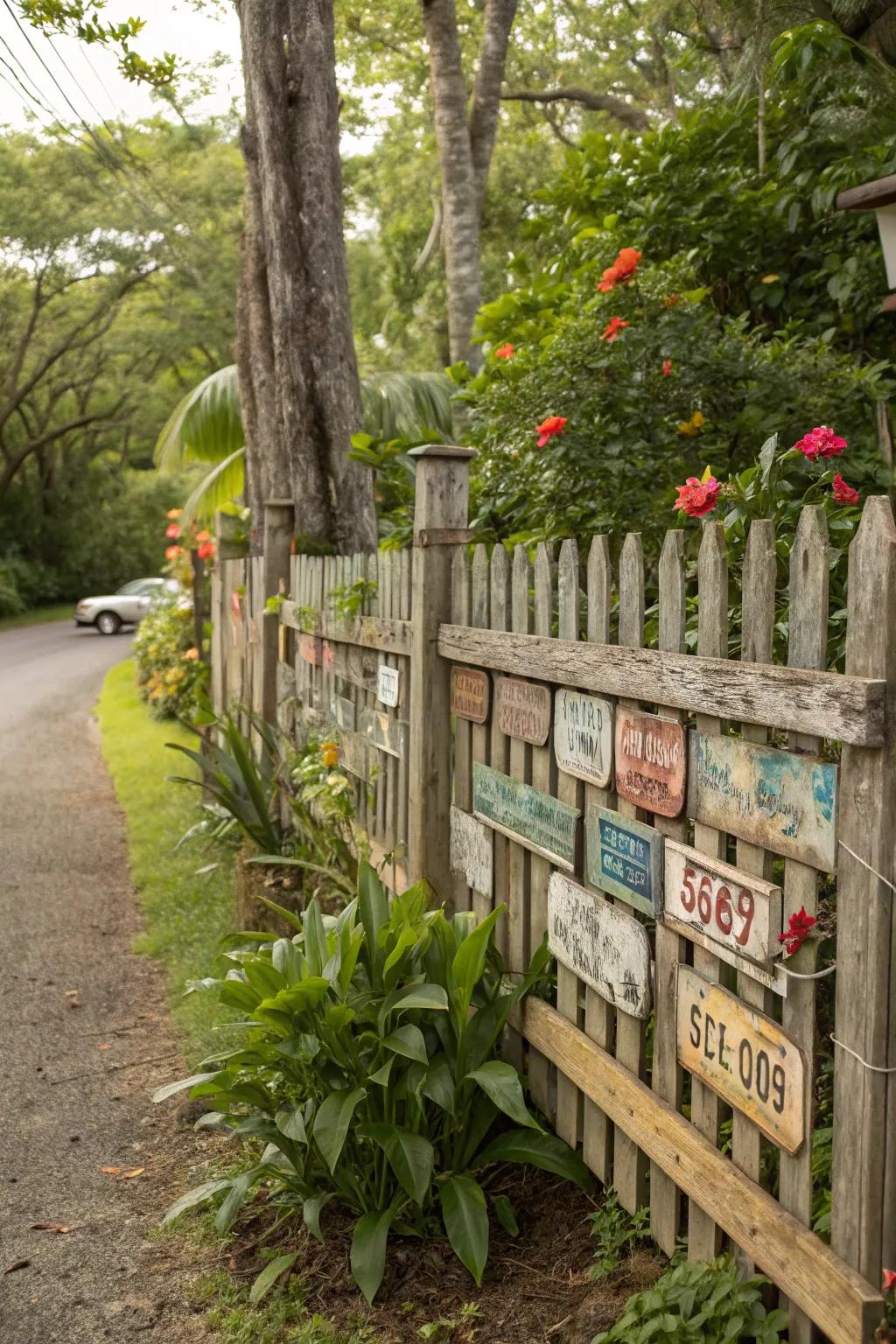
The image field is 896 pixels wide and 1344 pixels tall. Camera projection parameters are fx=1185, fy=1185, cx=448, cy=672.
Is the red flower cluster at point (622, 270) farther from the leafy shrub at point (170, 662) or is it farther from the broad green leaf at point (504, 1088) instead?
the leafy shrub at point (170, 662)

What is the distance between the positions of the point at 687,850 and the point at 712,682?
41 cm

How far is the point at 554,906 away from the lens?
3.40 metres

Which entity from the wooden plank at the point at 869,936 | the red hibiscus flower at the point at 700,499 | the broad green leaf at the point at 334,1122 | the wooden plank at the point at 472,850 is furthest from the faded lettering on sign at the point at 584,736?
the broad green leaf at the point at 334,1122

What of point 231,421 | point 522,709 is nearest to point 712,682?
point 522,709

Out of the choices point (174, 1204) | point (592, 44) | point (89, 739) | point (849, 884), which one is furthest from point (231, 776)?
point (592, 44)

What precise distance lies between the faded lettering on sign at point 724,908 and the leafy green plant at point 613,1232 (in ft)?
2.80

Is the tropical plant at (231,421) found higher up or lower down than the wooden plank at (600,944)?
higher up

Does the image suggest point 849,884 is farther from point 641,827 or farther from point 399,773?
point 399,773

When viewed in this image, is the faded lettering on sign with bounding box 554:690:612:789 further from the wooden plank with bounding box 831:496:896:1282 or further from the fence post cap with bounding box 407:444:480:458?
the fence post cap with bounding box 407:444:480:458

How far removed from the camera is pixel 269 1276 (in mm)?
3125

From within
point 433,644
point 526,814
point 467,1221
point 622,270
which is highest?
point 622,270

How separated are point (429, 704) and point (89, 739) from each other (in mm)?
10061

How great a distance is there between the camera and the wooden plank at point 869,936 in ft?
6.76

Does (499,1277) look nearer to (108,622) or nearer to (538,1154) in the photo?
(538,1154)
